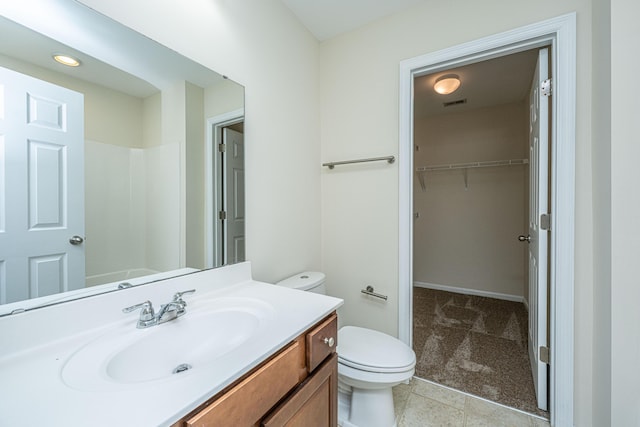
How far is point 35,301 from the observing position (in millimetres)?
744

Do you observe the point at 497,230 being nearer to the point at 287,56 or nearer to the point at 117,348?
the point at 287,56

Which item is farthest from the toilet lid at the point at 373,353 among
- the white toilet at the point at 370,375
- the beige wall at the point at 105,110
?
the beige wall at the point at 105,110

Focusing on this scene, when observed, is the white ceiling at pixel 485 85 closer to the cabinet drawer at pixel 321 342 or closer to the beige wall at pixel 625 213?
the beige wall at pixel 625 213

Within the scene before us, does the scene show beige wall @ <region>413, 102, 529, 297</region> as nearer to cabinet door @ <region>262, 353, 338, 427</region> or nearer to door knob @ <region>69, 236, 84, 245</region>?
cabinet door @ <region>262, 353, 338, 427</region>

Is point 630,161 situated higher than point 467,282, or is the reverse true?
point 630,161

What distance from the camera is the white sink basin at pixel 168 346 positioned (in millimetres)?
625

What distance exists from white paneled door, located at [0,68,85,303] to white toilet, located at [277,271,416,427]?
114cm

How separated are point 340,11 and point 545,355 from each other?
A: 2374 millimetres

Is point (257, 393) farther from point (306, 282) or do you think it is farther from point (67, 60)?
point (67, 60)

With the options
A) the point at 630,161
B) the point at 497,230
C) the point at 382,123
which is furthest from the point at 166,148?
the point at 497,230

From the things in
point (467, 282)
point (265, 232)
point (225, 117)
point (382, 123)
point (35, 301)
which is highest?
point (382, 123)

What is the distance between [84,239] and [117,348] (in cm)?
38

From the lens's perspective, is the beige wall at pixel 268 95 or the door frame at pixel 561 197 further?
the door frame at pixel 561 197

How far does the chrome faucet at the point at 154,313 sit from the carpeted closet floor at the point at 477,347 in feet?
5.30
